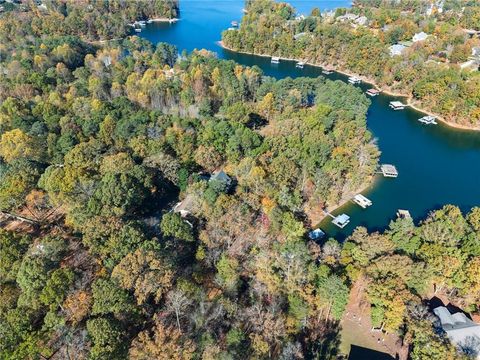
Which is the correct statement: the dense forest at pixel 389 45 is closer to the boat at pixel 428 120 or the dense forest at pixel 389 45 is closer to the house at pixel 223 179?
the boat at pixel 428 120

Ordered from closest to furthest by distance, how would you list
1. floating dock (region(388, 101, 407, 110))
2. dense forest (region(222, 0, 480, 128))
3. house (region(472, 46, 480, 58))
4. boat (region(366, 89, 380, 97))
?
dense forest (region(222, 0, 480, 128)) → floating dock (region(388, 101, 407, 110)) → boat (region(366, 89, 380, 97)) → house (region(472, 46, 480, 58))

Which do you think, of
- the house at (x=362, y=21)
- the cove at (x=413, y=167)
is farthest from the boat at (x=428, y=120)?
the house at (x=362, y=21)

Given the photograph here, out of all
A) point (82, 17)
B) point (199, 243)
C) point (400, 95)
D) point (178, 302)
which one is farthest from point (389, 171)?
point (82, 17)

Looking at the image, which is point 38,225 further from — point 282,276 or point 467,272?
point 467,272

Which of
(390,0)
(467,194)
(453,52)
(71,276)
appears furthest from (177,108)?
(390,0)

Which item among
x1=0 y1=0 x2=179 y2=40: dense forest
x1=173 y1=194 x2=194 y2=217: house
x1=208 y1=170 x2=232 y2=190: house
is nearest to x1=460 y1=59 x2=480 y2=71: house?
x1=208 y1=170 x2=232 y2=190: house

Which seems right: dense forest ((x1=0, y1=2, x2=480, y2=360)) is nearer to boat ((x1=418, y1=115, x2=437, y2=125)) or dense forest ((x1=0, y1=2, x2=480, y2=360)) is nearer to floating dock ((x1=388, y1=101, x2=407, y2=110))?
floating dock ((x1=388, y1=101, x2=407, y2=110))

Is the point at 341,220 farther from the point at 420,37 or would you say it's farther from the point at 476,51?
the point at 420,37
